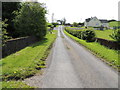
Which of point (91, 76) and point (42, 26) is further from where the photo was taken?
point (42, 26)

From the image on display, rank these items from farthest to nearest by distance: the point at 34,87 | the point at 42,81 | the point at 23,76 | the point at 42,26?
the point at 42,26 → the point at 23,76 → the point at 42,81 → the point at 34,87

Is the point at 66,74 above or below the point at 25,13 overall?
below

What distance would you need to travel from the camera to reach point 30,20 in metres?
23.5

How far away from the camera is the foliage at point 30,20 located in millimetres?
23297

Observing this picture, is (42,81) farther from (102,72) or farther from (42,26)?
(42,26)

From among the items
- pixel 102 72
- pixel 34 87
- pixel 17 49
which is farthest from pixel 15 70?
pixel 17 49

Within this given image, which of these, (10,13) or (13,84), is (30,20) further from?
(13,84)

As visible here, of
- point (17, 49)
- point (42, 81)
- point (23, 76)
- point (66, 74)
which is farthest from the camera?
point (17, 49)

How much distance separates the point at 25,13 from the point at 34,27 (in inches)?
127

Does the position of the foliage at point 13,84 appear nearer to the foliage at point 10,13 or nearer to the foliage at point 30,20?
the foliage at point 30,20

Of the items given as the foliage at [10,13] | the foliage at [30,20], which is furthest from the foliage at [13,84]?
the foliage at [10,13]

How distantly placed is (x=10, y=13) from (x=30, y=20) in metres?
5.70

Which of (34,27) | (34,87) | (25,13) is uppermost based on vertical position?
(25,13)

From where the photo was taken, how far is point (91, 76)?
6.49 meters
